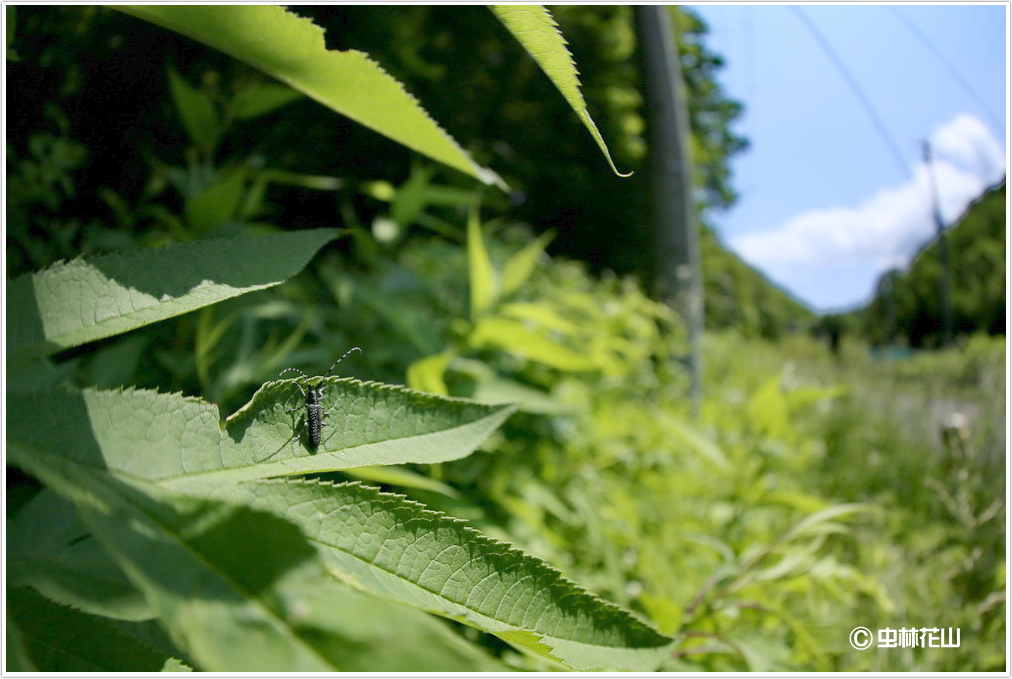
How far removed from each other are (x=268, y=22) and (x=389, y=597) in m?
0.36

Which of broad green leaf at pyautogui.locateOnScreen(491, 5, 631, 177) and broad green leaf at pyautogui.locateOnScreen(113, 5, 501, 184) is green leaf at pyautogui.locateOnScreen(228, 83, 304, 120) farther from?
broad green leaf at pyautogui.locateOnScreen(491, 5, 631, 177)

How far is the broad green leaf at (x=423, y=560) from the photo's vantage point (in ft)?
0.98

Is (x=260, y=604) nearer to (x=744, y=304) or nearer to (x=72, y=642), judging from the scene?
(x=72, y=642)

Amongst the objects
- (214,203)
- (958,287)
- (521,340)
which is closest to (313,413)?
(214,203)

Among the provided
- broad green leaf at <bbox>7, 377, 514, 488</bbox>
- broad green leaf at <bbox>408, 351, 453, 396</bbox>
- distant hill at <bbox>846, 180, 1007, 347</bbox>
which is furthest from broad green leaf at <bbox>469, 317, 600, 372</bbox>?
distant hill at <bbox>846, 180, 1007, 347</bbox>

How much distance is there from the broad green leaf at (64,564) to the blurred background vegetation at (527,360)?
94mm

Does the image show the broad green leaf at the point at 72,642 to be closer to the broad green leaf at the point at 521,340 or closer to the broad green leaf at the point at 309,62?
the broad green leaf at the point at 309,62

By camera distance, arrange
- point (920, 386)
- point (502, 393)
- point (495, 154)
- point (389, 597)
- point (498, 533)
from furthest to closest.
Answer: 1. point (495, 154)
2. point (920, 386)
3. point (502, 393)
4. point (498, 533)
5. point (389, 597)

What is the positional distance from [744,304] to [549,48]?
476 cm

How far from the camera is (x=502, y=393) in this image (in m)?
1.05

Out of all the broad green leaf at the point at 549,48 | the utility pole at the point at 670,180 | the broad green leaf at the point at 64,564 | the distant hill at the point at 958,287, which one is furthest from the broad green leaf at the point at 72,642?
the utility pole at the point at 670,180

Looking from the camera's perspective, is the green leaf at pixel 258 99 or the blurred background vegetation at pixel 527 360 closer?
the blurred background vegetation at pixel 527 360

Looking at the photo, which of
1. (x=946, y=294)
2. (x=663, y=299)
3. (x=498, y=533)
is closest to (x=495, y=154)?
(x=663, y=299)

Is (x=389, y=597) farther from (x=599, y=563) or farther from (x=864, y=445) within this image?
(x=864, y=445)
